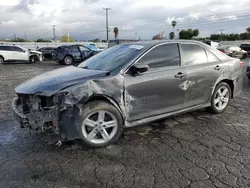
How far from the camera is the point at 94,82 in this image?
10.6 ft

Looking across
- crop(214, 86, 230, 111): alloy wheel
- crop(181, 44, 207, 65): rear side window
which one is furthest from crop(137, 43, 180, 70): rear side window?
crop(214, 86, 230, 111): alloy wheel

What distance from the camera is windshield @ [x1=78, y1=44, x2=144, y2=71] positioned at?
3.68 m

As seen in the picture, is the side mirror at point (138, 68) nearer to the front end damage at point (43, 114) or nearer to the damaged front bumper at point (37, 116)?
the front end damage at point (43, 114)

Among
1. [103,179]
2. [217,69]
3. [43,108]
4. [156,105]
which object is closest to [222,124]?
[217,69]

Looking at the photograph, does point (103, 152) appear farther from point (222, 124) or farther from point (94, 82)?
point (222, 124)

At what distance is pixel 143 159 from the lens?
10.1ft

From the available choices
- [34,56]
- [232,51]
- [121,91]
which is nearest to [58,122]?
[121,91]

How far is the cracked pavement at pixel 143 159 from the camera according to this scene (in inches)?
104

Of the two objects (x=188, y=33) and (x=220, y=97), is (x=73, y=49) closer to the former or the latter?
(x=220, y=97)

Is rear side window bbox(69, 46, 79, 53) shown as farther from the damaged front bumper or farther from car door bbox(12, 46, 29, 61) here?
the damaged front bumper

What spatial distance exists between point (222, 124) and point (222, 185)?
1981 millimetres

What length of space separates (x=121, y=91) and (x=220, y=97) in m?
2.47

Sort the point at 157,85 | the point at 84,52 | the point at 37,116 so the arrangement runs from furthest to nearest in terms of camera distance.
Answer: the point at 84,52, the point at 157,85, the point at 37,116

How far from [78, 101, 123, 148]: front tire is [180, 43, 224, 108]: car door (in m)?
1.47
